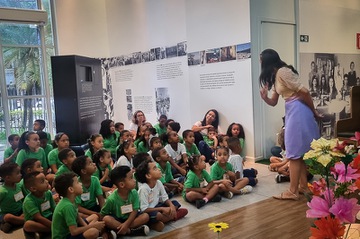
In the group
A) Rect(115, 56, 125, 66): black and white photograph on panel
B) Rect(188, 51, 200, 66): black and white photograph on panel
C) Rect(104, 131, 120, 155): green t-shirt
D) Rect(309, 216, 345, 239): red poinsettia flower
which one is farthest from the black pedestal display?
Rect(309, 216, 345, 239): red poinsettia flower

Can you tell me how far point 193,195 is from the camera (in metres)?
3.47

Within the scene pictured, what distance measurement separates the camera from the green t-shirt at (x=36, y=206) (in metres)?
2.77

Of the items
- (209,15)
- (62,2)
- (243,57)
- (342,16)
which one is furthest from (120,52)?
(342,16)

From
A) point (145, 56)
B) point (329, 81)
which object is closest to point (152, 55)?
point (145, 56)

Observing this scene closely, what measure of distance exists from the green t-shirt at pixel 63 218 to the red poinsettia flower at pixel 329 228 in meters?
2.09

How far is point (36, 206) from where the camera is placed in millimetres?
2797

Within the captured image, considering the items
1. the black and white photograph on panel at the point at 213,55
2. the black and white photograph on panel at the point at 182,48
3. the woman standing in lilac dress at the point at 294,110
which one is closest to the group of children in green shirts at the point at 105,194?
the woman standing in lilac dress at the point at 294,110

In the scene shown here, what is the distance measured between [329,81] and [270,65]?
327 centimetres

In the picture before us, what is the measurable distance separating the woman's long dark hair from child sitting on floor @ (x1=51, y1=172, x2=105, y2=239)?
2.16 meters

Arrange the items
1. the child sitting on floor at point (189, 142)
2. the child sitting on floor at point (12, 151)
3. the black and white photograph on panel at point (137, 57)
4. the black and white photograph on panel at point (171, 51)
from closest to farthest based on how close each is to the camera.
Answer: the child sitting on floor at point (189, 142)
the child sitting on floor at point (12, 151)
the black and white photograph on panel at point (171, 51)
the black and white photograph on panel at point (137, 57)

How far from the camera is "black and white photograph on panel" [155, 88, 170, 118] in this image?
689cm

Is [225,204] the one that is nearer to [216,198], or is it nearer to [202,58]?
[216,198]

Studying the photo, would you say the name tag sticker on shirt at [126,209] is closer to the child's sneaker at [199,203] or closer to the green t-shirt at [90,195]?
the green t-shirt at [90,195]

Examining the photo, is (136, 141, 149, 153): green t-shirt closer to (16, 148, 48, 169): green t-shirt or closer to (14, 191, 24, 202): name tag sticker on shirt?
(16, 148, 48, 169): green t-shirt
